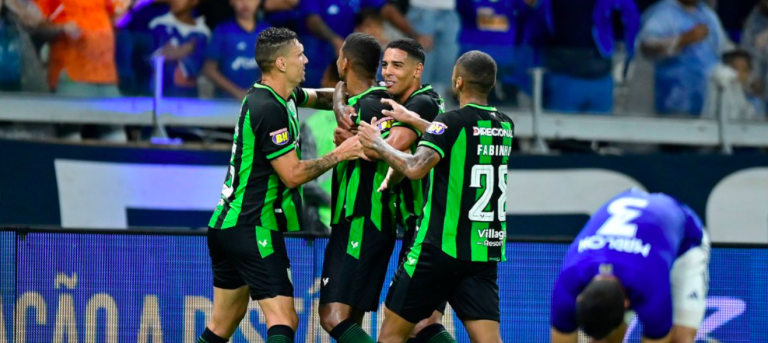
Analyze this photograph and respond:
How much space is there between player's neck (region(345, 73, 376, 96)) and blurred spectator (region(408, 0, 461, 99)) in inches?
154

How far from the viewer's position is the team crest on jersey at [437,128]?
270 inches

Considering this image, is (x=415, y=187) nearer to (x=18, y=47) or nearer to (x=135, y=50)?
(x=135, y=50)

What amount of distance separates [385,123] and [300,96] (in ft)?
2.73

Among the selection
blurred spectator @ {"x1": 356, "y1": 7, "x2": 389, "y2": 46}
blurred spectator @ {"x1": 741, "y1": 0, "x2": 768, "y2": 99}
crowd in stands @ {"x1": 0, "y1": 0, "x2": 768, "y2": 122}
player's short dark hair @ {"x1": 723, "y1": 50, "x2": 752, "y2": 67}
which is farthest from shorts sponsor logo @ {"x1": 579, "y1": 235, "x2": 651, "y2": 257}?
blurred spectator @ {"x1": 741, "y1": 0, "x2": 768, "y2": 99}

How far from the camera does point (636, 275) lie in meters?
5.95

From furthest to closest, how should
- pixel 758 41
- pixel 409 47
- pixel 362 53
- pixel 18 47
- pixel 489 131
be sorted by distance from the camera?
pixel 758 41, pixel 18 47, pixel 362 53, pixel 409 47, pixel 489 131

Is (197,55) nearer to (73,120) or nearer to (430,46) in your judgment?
(73,120)

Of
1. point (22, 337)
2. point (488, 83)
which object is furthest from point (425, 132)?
point (22, 337)

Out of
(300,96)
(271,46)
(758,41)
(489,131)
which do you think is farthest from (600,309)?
(758,41)

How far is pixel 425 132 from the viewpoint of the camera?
6926 millimetres

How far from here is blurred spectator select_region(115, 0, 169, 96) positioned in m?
11.0

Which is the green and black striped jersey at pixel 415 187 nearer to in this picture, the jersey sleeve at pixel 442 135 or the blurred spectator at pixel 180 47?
the jersey sleeve at pixel 442 135

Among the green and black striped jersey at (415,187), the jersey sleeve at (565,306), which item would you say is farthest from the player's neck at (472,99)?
the jersey sleeve at (565,306)

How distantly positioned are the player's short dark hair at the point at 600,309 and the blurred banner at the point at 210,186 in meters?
6.05
